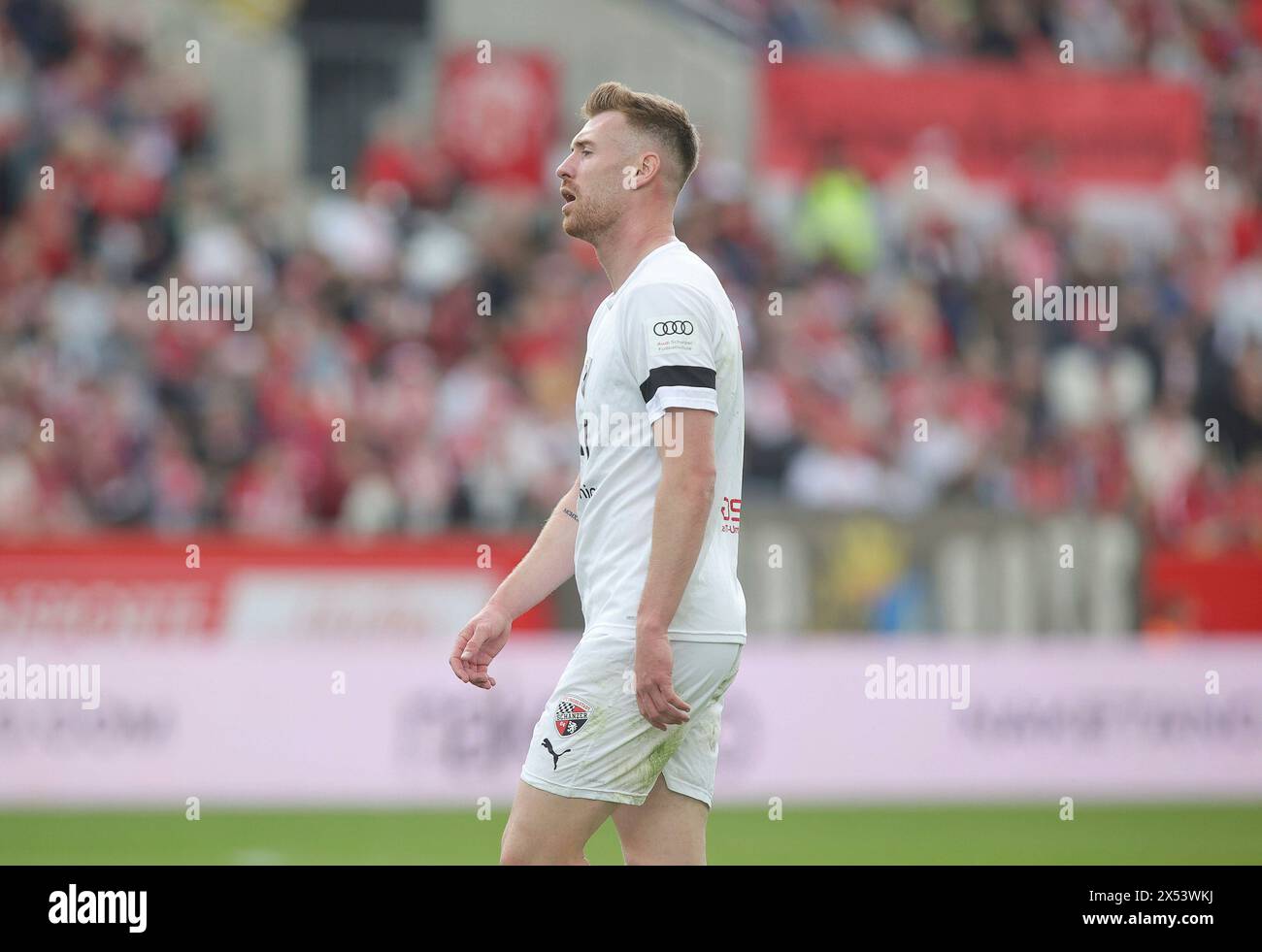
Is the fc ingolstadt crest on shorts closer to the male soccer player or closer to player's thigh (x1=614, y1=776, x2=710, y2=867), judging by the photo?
the male soccer player

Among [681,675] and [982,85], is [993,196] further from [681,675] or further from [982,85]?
[681,675]

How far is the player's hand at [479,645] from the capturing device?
210 inches

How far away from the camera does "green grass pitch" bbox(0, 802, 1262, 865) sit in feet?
35.3

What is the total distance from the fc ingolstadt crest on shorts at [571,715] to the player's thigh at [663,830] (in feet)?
0.92

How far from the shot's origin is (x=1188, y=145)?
22062 mm

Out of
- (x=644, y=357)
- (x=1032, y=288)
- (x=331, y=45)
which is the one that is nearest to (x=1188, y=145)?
(x=1032, y=288)

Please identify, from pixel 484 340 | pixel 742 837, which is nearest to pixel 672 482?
pixel 742 837

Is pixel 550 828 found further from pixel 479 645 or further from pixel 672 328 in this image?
pixel 672 328

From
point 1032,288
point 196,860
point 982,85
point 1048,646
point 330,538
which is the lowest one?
point 196,860

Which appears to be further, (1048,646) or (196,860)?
(1048,646)

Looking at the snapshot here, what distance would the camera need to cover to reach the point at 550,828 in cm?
498

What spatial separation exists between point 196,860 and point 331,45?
10.6 m

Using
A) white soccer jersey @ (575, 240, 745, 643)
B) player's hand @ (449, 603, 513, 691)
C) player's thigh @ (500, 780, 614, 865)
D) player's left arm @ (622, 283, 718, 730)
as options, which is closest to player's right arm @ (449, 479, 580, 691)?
player's hand @ (449, 603, 513, 691)

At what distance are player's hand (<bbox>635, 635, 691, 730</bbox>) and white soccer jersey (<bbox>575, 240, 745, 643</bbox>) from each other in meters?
0.22
